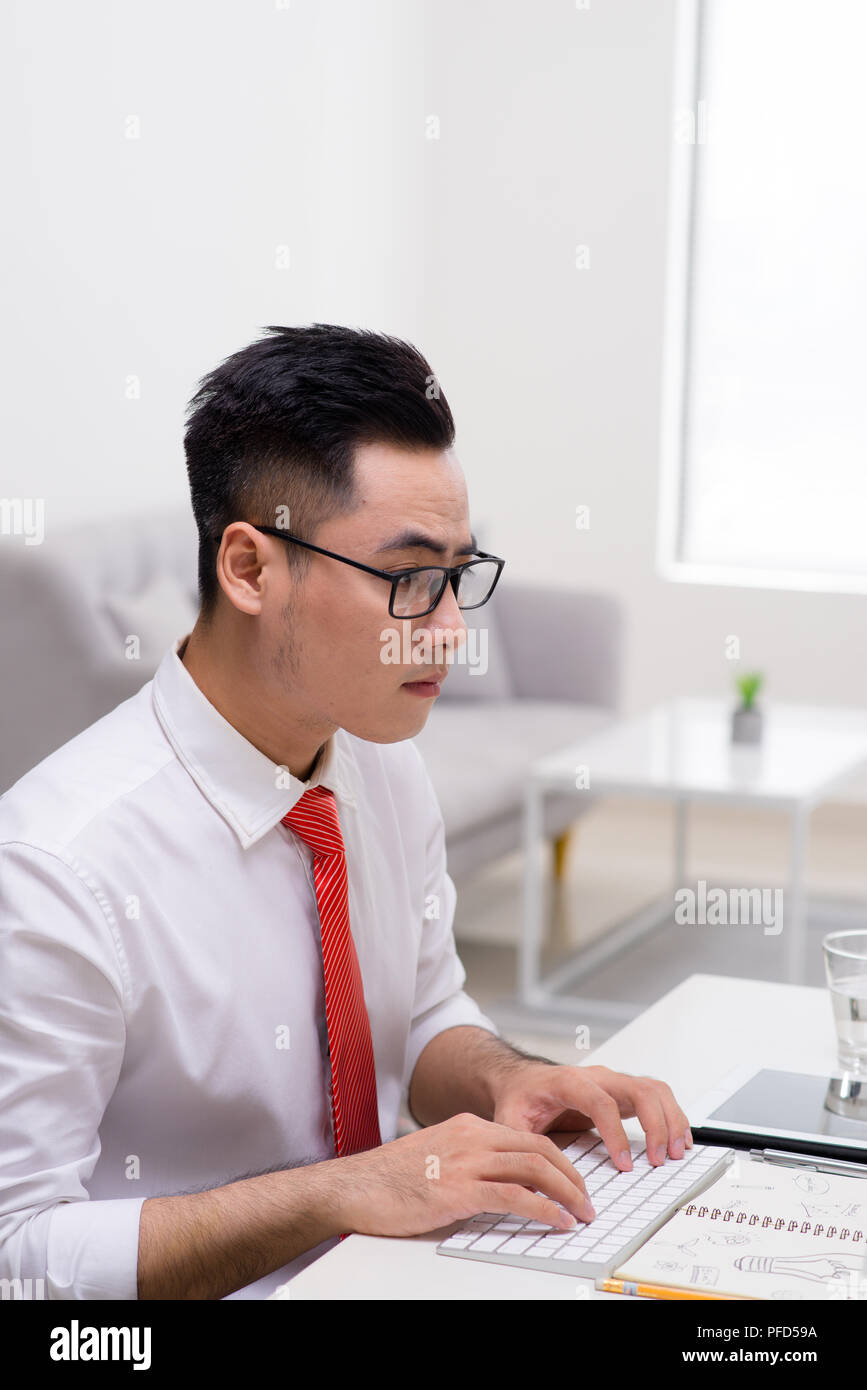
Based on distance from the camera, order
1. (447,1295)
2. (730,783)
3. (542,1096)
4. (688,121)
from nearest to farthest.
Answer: (447,1295), (542,1096), (730,783), (688,121)

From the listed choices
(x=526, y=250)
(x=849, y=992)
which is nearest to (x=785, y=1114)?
(x=849, y=992)

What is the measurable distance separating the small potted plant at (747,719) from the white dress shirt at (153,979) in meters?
2.38

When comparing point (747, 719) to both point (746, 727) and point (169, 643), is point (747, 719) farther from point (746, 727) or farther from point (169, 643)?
point (169, 643)

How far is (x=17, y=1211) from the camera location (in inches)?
37.5

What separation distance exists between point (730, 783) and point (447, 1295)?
7.85 feet

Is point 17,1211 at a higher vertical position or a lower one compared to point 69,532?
lower

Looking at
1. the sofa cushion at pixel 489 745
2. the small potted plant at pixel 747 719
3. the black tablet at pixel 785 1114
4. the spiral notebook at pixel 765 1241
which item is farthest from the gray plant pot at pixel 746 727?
the spiral notebook at pixel 765 1241

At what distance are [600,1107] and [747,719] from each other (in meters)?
2.60

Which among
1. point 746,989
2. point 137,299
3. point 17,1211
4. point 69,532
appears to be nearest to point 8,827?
point 17,1211

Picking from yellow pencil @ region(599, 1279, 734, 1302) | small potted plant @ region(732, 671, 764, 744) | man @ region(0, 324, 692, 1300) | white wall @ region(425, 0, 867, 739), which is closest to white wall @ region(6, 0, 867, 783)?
white wall @ region(425, 0, 867, 739)

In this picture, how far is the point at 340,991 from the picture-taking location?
116 cm

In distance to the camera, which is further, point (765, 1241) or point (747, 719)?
point (747, 719)

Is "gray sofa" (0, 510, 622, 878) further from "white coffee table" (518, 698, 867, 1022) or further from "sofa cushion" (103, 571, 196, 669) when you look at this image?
"white coffee table" (518, 698, 867, 1022)

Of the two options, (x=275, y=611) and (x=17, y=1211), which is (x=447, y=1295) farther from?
(x=275, y=611)
